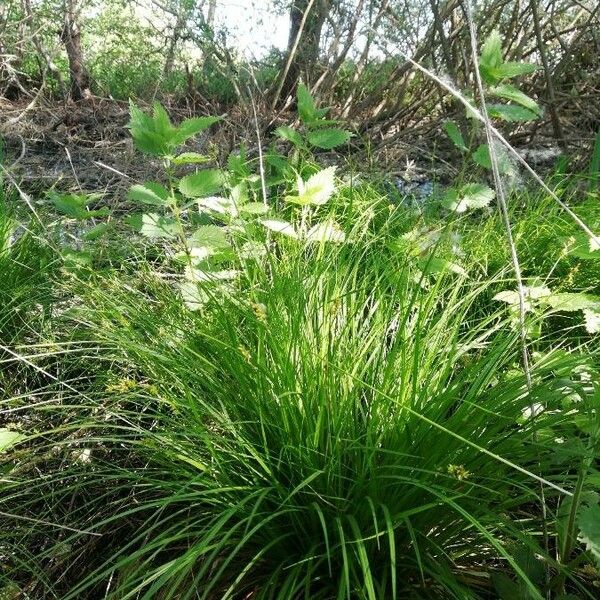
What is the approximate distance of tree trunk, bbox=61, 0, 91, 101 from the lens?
4.14 meters

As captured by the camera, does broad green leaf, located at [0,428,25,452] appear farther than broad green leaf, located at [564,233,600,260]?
No

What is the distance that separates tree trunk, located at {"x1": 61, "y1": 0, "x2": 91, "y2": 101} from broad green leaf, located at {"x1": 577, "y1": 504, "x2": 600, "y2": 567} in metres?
4.19

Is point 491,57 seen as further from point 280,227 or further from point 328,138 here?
point 280,227

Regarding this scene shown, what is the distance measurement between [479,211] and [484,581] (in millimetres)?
1666

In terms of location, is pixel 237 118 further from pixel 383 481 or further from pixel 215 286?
pixel 383 481

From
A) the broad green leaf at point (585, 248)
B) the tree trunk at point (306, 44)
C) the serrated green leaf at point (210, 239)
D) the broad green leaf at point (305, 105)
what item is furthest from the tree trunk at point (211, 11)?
the broad green leaf at point (585, 248)

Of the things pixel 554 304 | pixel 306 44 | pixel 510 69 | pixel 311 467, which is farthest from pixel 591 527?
pixel 306 44

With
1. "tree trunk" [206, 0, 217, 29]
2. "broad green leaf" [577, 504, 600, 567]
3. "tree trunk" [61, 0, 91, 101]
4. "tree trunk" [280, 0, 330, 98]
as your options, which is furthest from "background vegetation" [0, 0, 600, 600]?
"tree trunk" [61, 0, 91, 101]

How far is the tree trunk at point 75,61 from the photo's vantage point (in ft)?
13.6

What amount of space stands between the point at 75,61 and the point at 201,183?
3336 mm

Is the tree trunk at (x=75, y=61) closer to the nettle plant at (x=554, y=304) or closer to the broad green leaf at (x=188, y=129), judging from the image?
the broad green leaf at (x=188, y=129)

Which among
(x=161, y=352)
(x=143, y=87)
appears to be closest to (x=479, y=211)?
(x=161, y=352)

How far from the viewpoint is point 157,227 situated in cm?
148

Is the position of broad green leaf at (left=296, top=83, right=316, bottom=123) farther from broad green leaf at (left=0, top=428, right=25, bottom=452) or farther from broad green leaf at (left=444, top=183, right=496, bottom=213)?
broad green leaf at (left=0, top=428, right=25, bottom=452)
